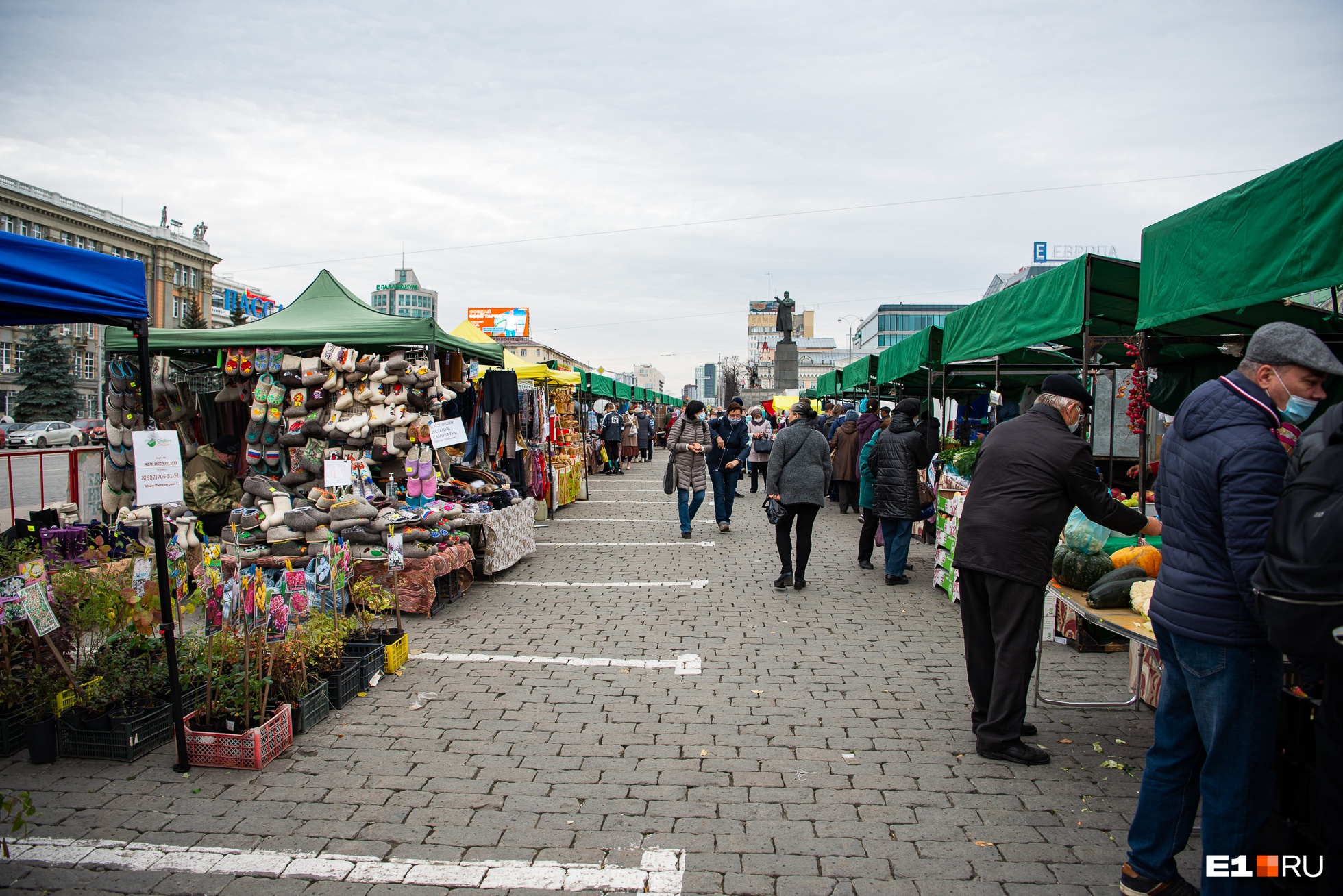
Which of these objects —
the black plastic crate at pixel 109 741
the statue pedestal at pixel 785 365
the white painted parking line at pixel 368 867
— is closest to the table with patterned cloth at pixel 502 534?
the black plastic crate at pixel 109 741

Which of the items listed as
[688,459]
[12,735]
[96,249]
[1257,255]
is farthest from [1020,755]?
[96,249]

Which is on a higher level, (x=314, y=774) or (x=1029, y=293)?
(x=1029, y=293)

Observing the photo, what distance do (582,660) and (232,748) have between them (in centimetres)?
228

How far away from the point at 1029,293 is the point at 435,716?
557cm

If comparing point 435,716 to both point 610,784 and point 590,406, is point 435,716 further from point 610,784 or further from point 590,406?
point 590,406

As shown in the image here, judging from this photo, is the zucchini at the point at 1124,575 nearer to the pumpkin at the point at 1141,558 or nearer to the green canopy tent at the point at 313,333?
the pumpkin at the point at 1141,558

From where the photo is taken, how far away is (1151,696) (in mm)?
4500

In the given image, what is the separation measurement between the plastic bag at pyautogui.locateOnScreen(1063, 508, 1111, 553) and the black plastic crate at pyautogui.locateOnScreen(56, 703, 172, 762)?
527 centimetres

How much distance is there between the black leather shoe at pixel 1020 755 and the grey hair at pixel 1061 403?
1.74m

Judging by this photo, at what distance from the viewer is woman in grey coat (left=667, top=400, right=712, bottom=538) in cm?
1070

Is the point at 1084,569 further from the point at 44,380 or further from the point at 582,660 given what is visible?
the point at 44,380

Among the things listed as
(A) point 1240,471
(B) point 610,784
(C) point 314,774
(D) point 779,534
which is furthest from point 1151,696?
(C) point 314,774

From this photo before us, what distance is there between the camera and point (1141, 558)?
177 inches

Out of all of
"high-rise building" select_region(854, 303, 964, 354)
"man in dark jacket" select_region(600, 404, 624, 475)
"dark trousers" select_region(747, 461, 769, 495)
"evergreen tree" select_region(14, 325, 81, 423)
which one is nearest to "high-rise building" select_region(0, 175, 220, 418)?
"evergreen tree" select_region(14, 325, 81, 423)
